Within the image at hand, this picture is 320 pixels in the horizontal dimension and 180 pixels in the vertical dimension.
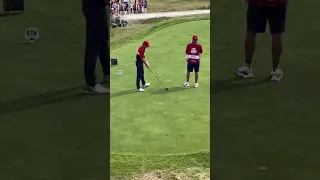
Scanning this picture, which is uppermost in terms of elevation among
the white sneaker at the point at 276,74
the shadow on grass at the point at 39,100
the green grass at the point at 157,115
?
the white sneaker at the point at 276,74

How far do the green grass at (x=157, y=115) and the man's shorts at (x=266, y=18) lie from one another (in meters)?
2.50

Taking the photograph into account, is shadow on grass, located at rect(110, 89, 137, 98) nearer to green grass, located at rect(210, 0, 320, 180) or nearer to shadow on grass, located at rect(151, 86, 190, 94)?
shadow on grass, located at rect(151, 86, 190, 94)

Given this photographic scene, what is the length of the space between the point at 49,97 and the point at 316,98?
4197mm

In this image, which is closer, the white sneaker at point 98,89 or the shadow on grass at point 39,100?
the white sneaker at point 98,89

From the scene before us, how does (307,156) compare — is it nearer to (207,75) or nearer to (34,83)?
(34,83)

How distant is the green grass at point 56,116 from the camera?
284 inches

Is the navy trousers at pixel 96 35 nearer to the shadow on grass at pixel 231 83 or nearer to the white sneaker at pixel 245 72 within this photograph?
the shadow on grass at pixel 231 83

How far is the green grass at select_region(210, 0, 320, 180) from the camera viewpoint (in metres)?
7.38

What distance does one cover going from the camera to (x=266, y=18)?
698 centimetres

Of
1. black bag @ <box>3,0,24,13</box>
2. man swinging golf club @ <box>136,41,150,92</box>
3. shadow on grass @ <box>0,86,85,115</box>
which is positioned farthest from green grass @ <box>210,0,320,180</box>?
man swinging golf club @ <box>136,41,150,92</box>

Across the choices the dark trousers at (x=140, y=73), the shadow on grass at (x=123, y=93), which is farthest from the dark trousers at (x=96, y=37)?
the dark trousers at (x=140, y=73)

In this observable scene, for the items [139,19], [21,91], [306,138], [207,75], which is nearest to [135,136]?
[21,91]

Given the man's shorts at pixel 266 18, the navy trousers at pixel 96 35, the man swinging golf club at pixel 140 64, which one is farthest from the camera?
the man swinging golf club at pixel 140 64

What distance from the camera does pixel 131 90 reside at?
1362 cm
